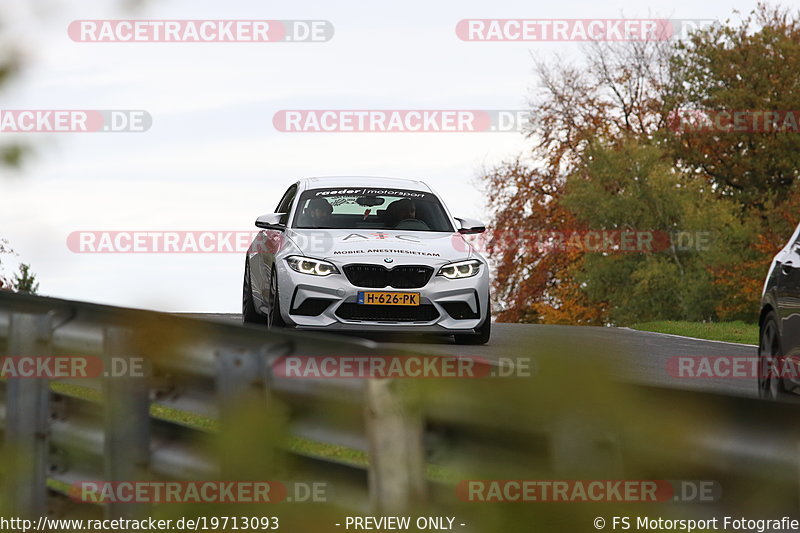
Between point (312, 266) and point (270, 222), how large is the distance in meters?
1.39

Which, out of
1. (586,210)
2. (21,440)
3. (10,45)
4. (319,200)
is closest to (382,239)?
(319,200)

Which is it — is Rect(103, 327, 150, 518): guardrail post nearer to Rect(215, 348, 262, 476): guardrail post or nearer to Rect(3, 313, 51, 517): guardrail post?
Rect(3, 313, 51, 517): guardrail post

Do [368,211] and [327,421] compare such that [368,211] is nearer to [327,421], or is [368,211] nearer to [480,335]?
[480,335]

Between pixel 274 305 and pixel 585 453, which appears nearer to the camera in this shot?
pixel 585 453

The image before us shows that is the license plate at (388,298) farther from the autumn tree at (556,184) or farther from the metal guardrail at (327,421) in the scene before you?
the autumn tree at (556,184)

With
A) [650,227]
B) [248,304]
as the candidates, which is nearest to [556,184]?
[650,227]

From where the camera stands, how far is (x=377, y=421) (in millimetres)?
2752

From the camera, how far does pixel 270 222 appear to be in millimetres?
14688

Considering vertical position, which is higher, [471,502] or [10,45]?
[10,45]

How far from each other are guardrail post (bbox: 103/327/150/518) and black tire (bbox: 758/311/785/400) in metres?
5.37

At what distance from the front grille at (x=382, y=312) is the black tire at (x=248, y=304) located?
2.72 m

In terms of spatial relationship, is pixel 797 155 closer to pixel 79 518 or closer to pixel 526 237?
pixel 526 237

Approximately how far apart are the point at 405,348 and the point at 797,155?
1810 inches

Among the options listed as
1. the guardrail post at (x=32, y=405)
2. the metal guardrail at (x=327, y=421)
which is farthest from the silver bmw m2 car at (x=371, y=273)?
the metal guardrail at (x=327, y=421)
